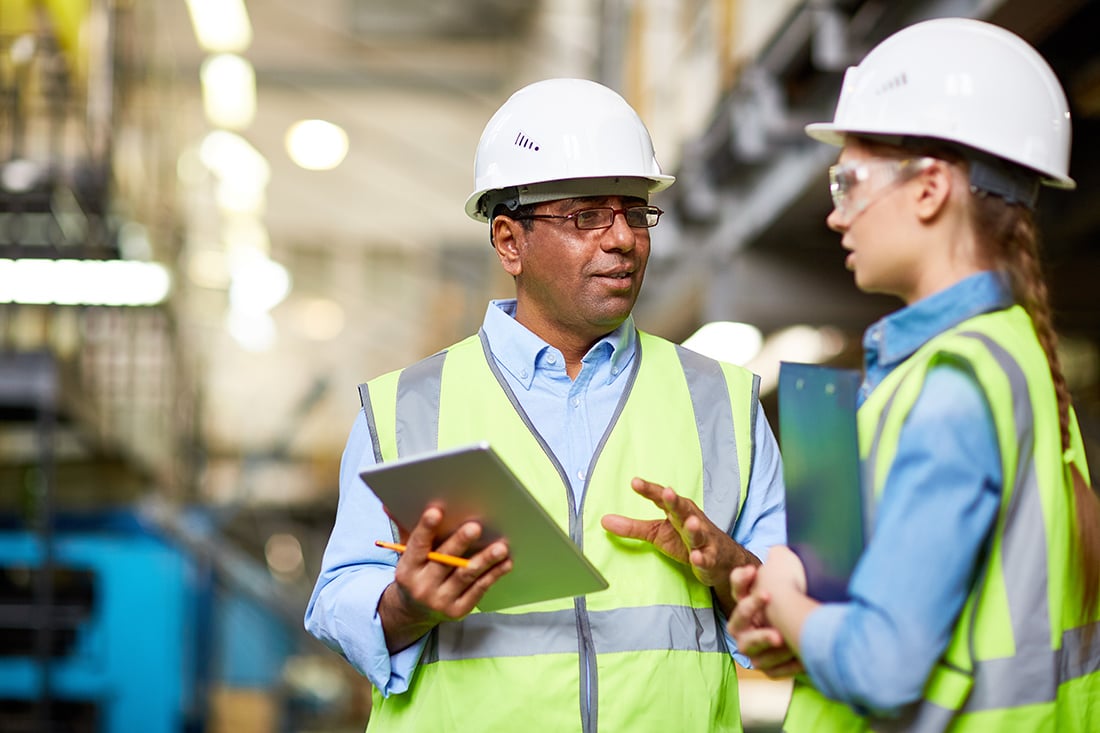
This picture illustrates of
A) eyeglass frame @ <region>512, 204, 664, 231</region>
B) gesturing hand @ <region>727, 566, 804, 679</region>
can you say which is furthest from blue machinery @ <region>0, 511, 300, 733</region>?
gesturing hand @ <region>727, 566, 804, 679</region>

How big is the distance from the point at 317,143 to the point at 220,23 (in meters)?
4.29

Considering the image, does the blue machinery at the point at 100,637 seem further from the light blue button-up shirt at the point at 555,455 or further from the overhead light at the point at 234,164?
the overhead light at the point at 234,164

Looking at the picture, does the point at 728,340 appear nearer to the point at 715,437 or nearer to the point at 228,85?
the point at 228,85

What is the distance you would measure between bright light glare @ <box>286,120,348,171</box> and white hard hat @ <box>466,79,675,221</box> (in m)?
12.0

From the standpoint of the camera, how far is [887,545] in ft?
6.24

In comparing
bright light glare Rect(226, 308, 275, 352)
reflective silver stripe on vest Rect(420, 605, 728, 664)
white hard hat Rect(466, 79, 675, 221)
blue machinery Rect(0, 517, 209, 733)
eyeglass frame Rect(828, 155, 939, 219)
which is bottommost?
blue machinery Rect(0, 517, 209, 733)

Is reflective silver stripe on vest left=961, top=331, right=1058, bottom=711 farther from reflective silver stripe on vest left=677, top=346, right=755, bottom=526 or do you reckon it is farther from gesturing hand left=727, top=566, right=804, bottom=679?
reflective silver stripe on vest left=677, top=346, right=755, bottom=526

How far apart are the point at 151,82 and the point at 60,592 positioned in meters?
3.95

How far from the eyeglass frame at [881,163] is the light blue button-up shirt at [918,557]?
316mm

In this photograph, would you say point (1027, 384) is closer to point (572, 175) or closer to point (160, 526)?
point (572, 175)

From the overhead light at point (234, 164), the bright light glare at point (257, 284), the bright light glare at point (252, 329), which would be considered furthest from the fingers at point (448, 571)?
the bright light glare at point (252, 329)

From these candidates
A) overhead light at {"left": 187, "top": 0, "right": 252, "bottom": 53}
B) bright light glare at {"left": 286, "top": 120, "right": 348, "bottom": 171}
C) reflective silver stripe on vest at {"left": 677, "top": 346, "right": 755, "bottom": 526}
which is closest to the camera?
reflective silver stripe on vest at {"left": 677, "top": 346, "right": 755, "bottom": 526}

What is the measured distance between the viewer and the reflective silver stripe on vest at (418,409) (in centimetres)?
277

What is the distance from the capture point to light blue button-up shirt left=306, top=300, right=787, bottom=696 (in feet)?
8.63
